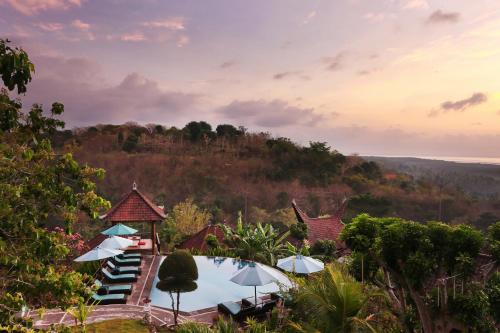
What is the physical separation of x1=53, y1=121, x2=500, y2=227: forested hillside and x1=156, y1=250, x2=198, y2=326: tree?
3180 cm

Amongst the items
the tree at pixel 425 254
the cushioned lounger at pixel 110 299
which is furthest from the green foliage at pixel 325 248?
the cushioned lounger at pixel 110 299

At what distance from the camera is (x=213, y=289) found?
730 inches

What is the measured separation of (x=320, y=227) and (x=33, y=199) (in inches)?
922

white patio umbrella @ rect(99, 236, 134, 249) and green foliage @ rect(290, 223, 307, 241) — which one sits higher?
white patio umbrella @ rect(99, 236, 134, 249)

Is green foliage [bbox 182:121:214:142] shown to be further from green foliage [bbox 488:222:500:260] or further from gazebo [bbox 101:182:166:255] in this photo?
green foliage [bbox 488:222:500:260]

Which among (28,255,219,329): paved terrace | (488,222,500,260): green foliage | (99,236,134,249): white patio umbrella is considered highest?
(488,222,500,260): green foliage

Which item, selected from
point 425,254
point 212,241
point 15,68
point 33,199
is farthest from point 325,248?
point 15,68

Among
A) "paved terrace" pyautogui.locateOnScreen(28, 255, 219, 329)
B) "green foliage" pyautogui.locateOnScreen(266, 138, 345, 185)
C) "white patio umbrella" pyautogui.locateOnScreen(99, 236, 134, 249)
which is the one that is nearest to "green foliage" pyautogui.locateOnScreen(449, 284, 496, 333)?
"paved terrace" pyautogui.locateOnScreen(28, 255, 219, 329)

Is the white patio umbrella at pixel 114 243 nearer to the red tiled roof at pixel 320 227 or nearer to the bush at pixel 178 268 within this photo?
the bush at pixel 178 268

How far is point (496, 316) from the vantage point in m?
9.37

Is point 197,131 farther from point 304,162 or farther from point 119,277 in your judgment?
point 119,277

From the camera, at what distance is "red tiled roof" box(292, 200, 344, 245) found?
2673 cm

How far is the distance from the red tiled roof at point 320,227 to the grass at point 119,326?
1537 centimetres

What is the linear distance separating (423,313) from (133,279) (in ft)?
40.0
